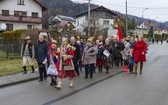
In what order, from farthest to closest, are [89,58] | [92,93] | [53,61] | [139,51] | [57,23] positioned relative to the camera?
[57,23]
[139,51]
[89,58]
[53,61]
[92,93]

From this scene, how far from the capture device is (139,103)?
11.3 meters

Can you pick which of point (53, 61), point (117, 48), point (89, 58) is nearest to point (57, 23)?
point (117, 48)

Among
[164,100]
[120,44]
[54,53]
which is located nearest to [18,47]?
[120,44]

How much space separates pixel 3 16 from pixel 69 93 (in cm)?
6689

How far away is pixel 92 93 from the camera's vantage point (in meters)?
13.4

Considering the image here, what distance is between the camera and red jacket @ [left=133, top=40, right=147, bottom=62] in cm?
2062

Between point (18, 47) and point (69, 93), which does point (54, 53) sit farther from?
point (18, 47)

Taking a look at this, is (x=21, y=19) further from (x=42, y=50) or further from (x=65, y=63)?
(x=65, y=63)

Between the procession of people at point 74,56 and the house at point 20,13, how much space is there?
5499 centimetres

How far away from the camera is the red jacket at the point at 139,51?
20.6 m

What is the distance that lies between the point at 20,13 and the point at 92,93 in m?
69.9

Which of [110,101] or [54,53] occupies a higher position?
[54,53]

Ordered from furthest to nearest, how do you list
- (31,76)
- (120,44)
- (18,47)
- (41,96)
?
(18,47) → (120,44) → (31,76) → (41,96)

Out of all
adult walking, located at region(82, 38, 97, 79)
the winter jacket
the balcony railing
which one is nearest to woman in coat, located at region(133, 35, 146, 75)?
adult walking, located at region(82, 38, 97, 79)
